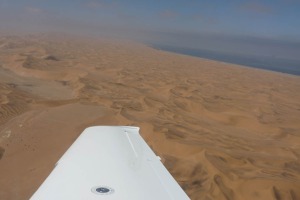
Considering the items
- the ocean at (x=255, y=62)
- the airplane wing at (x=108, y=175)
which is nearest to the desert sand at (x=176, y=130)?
the airplane wing at (x=108, y=175)

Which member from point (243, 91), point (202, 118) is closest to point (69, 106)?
point (202, 118)

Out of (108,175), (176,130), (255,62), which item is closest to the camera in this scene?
(108,175)

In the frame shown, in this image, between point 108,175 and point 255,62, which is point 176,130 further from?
point 255,62

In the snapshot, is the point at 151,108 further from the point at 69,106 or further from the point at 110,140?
the point at 110,140

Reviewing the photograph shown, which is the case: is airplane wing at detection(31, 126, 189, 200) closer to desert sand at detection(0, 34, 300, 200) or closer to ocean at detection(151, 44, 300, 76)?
desert sand at detection(0, 34, 300, 200)

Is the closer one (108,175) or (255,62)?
(108,175)

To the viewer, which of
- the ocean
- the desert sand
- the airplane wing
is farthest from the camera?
the ocean

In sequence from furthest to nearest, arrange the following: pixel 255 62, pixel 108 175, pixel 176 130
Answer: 1. pixel 255 62
2. pixel 176 130
3. pixel 108 175

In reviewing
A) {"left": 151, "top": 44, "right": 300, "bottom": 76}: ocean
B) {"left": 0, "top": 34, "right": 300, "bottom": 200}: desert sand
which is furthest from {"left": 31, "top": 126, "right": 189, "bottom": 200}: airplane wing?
{"left": 151, "top": 44, "right": 300, "bottom": 76}: ocean

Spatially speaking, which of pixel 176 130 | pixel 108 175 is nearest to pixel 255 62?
pixel 176 130
